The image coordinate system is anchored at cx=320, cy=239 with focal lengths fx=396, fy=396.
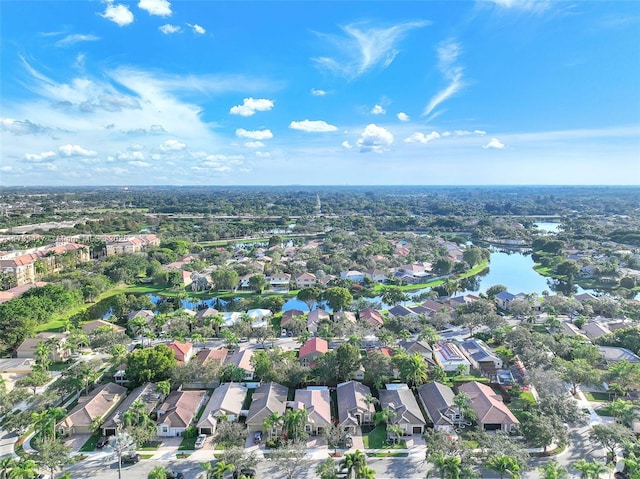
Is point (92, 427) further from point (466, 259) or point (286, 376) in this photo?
point (466, 259)

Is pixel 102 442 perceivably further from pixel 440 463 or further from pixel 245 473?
pixel 440 463

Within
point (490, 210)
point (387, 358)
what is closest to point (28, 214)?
point (387, 358)

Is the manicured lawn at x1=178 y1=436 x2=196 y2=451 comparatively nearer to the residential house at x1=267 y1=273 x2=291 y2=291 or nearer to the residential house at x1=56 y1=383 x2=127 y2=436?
the residential house at x1=56 y1=383 x2=127 y2=436

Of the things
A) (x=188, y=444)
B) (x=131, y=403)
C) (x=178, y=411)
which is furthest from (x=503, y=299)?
(x=131, y=403)

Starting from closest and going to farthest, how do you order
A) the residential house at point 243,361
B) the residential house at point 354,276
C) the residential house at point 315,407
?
the residential house at point 315,407 → the residential house at point 243,361 → the residential house at point 354,276

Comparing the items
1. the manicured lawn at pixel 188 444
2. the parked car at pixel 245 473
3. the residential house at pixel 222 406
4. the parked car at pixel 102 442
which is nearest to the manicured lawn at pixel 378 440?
the parked car at pixel 245 473

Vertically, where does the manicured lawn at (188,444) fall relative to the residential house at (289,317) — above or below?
below

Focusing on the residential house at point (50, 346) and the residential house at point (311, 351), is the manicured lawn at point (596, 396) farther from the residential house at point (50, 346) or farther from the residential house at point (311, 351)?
the residential house at point (50, 346)
